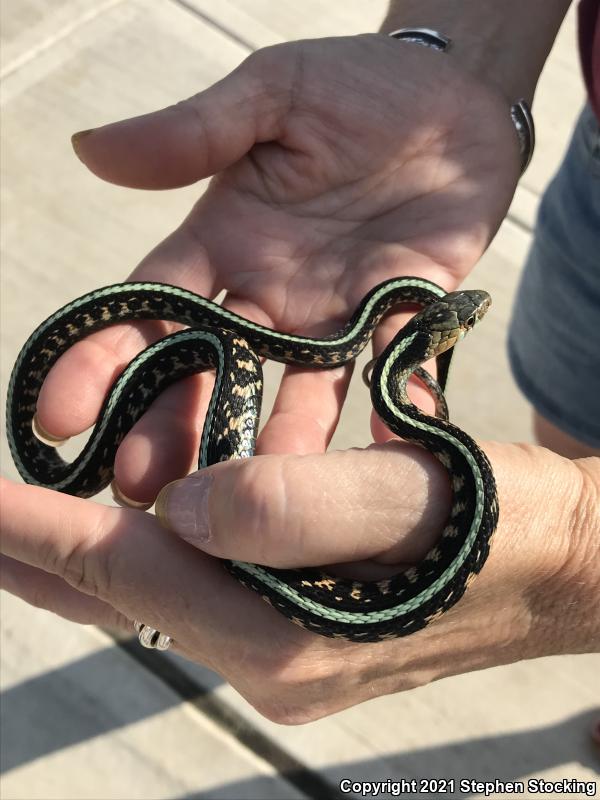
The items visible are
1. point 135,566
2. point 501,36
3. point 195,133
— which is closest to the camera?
point 135,566

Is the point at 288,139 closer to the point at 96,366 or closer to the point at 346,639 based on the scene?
the point at 96,366

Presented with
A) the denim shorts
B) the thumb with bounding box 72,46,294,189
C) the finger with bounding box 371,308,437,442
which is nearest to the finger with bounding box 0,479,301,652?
the finger with bounding box 371,308,437,442

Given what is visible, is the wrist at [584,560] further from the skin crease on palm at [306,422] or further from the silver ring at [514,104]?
the silver ring at [514,104]

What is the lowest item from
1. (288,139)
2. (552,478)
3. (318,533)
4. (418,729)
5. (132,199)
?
(418,729)

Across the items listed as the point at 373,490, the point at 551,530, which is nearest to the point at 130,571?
the point at 373,490

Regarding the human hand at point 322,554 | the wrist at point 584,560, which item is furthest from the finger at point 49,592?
the wrist at point 584,560

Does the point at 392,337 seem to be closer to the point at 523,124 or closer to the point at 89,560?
the point at 523,124

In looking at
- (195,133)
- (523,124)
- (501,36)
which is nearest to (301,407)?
(195,133)
